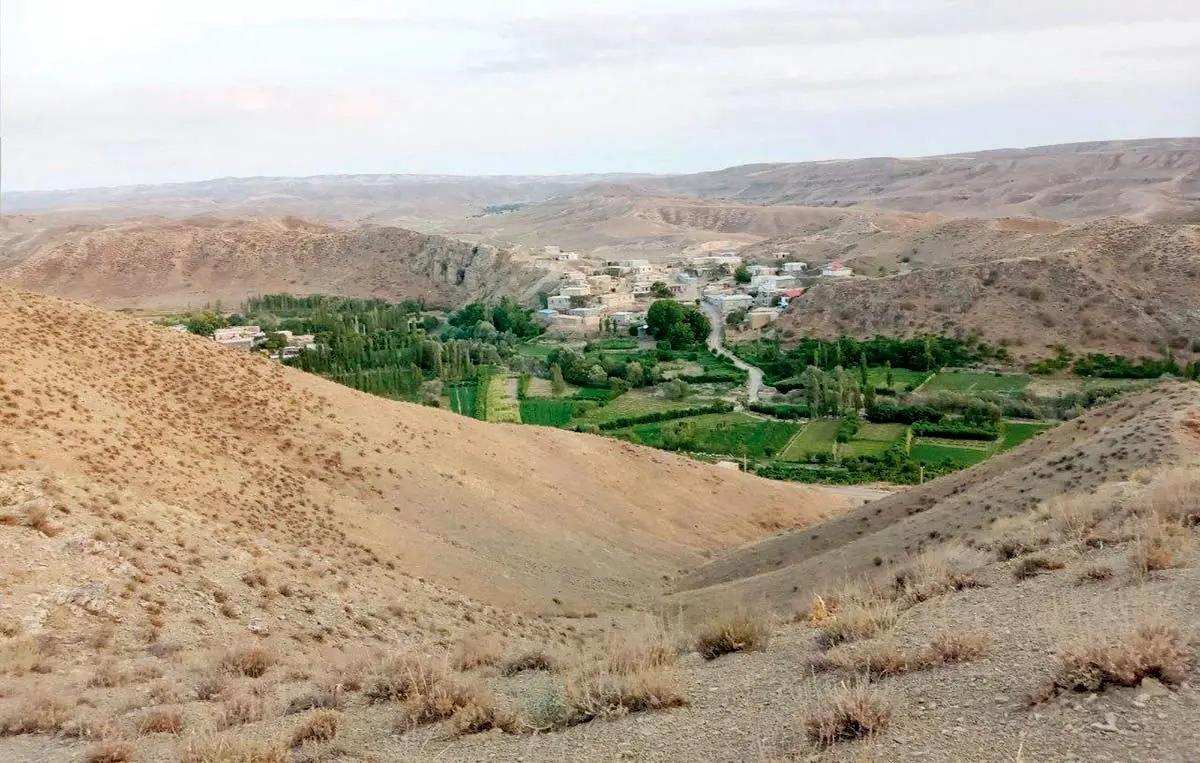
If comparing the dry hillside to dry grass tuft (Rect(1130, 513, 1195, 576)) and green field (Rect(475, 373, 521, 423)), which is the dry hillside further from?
green field (Rect(475, 373, 521, 423))

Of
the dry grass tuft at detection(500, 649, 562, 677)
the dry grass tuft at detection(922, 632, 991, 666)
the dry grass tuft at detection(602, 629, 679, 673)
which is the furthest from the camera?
the dry grass tuft at detection(500, 649, 562, 677)

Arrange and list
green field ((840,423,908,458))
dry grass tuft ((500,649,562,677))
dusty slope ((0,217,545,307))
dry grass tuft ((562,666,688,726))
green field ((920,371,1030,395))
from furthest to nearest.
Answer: dusty slope ((0,217,545,307))
green field ((920,371,1030,395))
green field ((840,423,908,458))
dry grass tuft ((500,649,562,677))
dry grass tuft ((562,666,688,726))

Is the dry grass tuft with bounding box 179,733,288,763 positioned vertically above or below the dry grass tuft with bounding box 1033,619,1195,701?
below

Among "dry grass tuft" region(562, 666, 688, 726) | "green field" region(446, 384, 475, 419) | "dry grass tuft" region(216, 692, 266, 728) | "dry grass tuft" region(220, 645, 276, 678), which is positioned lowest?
"green field" region(446, 384, 475, 419)

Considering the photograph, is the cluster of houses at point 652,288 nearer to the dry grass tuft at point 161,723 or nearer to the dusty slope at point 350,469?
the dusty slope at point 350,469

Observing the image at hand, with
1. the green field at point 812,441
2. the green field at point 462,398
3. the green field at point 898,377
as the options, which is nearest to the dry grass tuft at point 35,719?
the green field at point 812,441

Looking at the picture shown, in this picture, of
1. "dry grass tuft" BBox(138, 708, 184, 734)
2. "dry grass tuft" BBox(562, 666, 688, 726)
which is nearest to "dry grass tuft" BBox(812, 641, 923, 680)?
"dry grass tuft" BBox(562, 666, 688, 726)

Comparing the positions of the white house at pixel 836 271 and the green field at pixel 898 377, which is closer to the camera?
the green field at pixel 898 377
